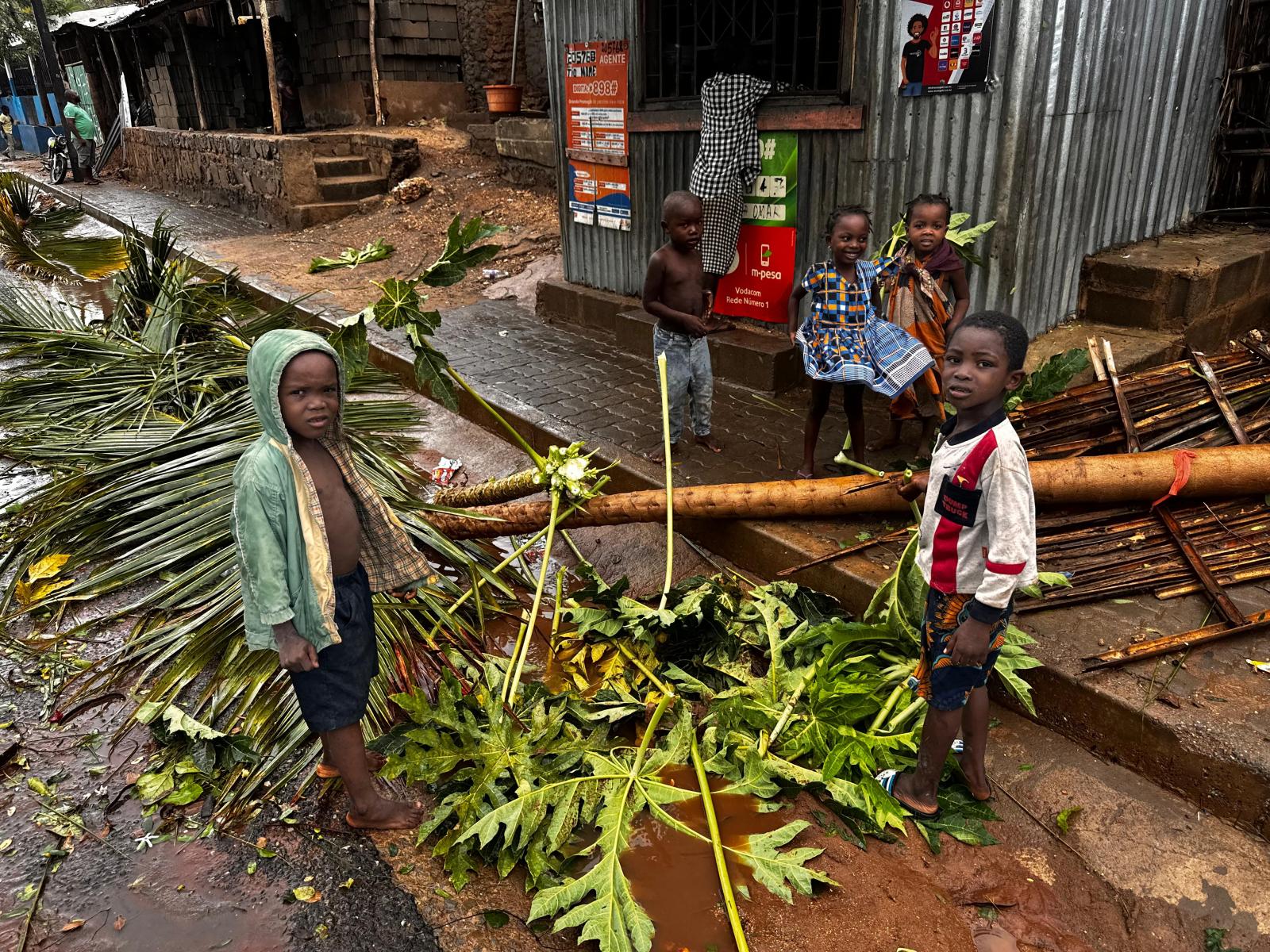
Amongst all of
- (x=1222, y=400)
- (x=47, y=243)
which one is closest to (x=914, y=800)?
(x=1222, y=400)

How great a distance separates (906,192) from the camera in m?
5.21

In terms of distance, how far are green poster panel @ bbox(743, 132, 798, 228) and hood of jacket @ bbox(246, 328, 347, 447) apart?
434 cm

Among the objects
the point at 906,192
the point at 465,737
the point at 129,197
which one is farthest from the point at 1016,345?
the point at 129,197

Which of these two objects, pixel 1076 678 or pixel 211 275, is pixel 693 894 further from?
pixel 211 275

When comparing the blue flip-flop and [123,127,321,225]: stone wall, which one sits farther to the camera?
[123,127,321,225]: stone wall

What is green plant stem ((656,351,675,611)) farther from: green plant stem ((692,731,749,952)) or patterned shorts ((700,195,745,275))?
patterned shorts ((700,195,745,275))

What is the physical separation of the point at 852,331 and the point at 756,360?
1.67m

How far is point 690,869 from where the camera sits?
2.56 metres

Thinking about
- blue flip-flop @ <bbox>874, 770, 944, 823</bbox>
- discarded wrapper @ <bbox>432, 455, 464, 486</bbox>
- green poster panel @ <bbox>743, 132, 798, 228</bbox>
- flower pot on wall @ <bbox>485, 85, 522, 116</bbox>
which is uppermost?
flower pot on wall @ <bbox>485, 85, 522, 116</bbox>

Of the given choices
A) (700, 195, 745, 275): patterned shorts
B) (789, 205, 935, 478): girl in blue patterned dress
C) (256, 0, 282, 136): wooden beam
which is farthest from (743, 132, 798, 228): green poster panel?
(256, 0, 282, 136): wooden beam

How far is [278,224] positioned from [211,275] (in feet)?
15.0

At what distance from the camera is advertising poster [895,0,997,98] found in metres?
4.50

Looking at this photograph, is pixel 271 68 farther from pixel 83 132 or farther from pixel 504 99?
pixel 83 132

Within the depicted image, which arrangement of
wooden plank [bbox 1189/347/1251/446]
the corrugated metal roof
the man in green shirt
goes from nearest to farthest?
wooden plank [bbox 1189/347/1251/446], the corrugated metal roof, the man in green shirt
